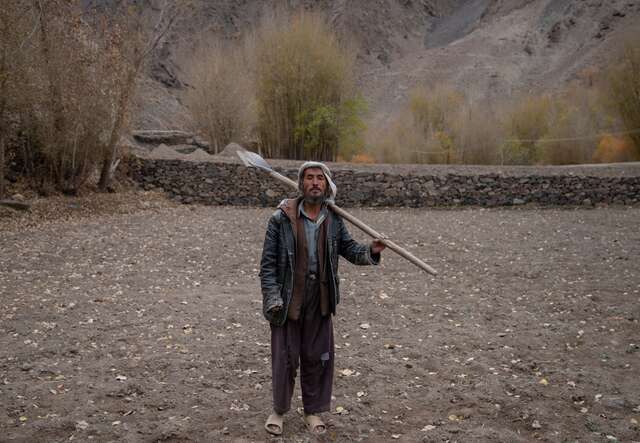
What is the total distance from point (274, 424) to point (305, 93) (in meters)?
19.7

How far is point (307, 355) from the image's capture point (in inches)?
160

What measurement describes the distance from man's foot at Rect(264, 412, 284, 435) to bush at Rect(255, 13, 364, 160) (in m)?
19.2

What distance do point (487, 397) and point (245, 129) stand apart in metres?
21.2

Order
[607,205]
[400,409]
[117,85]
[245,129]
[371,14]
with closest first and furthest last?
[400,409] < [117,85] < [607,205] < [245,129] < [371,14]

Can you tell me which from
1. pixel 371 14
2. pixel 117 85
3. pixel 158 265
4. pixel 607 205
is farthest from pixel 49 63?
pixel 371 14

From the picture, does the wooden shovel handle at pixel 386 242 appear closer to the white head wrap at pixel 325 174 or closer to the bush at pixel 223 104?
the white head wrap at pixel 325 174

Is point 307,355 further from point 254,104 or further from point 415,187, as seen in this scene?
point 254,104

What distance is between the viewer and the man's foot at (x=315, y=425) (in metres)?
4.12

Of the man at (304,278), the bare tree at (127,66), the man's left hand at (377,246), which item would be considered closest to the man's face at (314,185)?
the man at (304,278)

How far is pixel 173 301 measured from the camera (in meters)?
7.38

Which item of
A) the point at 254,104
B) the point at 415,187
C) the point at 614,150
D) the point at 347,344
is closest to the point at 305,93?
the point at 254,104

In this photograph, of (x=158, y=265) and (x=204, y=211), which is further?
(x=204, y=211)

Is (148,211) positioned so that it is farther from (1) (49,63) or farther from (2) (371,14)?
(2) (371,14)

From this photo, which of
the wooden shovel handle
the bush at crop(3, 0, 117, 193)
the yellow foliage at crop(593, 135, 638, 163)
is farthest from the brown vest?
the yellow foliage at crop(593, 135, 638, 163)
